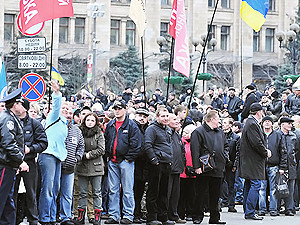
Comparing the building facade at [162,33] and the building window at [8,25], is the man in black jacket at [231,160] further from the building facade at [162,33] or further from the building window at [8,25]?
the building window at [8,25]

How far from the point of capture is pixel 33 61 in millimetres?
16359

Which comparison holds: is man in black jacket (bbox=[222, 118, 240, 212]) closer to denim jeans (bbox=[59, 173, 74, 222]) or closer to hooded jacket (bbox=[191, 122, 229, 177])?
hooded jacket (bbox=[191, 122, 229, 177])

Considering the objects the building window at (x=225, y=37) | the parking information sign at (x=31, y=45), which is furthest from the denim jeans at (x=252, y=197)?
the building window at (x=225, y=37)

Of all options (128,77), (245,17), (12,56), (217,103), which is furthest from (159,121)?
(128,77)

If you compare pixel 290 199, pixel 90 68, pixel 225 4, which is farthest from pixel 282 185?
pixel 225 4

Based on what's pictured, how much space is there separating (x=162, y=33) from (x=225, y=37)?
7079 millimetres

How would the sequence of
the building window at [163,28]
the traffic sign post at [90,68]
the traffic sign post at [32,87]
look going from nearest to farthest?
the traffic sign post at [32,87] < the traffic sign post at [90,68] < the building window at [163,28]

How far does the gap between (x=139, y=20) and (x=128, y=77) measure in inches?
1560

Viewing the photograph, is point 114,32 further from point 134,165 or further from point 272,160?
point 134,165

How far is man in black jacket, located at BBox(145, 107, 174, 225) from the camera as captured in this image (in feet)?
40.2

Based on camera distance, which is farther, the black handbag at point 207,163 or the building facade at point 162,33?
the building facade at point 162,33

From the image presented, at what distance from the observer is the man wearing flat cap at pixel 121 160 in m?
12.5

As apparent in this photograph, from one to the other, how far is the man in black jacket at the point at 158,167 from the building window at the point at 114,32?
159 ft

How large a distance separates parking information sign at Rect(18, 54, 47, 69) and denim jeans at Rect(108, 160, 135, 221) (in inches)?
184
